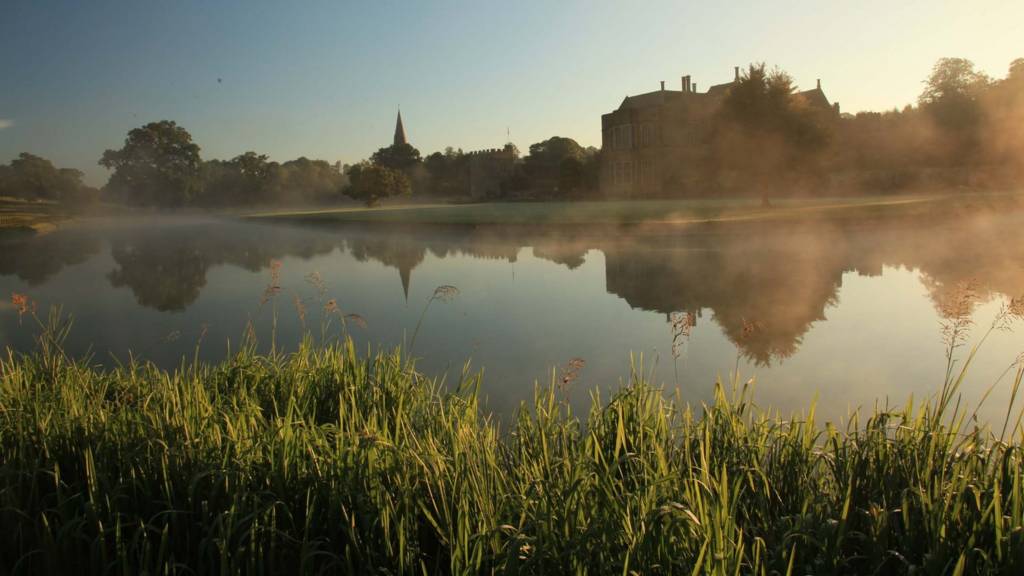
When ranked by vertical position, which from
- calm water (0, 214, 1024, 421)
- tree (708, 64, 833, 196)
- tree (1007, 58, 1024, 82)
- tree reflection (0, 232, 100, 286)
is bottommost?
calm water (0, 214, 1024, 421)

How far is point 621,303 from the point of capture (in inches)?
434

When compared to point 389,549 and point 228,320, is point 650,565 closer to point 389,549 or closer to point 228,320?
point 389,549

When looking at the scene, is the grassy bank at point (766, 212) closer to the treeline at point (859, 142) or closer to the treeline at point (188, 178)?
the treeline at point (859, 142)

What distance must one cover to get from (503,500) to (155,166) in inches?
2070

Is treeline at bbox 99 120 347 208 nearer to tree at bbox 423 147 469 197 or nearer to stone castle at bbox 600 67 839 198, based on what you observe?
tree at bbox 423 147 469 197

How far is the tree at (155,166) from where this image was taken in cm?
4512

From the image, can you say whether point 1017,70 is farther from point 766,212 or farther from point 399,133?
point 399,133

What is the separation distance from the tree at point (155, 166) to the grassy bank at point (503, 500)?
47.7 m

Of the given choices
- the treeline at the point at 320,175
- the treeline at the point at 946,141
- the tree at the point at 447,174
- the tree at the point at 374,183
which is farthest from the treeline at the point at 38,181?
the tree at the point at 447,174

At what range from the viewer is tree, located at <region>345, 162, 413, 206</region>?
53.5 metres

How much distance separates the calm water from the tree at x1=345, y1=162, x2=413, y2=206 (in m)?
31.3

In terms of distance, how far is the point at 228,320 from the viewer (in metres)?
10.4

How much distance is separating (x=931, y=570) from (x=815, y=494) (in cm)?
75

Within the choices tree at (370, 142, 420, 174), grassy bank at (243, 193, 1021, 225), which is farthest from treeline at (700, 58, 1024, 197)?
tree at (370, 142, 420, 174)
